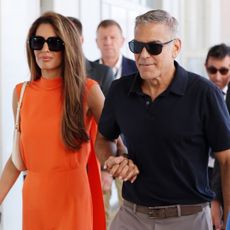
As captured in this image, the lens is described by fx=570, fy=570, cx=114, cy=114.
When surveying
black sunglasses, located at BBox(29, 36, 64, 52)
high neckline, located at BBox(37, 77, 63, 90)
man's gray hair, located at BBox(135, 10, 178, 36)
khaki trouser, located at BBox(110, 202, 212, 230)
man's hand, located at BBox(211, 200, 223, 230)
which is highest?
man's gray hair, located at BBox(135, 10, 178, 36)

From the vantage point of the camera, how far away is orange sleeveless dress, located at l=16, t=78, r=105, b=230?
2.58 m

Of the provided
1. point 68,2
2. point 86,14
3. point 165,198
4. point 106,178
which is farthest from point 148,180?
point 86,14

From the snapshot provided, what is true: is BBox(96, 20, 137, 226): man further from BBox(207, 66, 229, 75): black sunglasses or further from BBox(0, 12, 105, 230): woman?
BBox(0, 12, 105, 230): woman

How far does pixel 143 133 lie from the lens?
222 cm

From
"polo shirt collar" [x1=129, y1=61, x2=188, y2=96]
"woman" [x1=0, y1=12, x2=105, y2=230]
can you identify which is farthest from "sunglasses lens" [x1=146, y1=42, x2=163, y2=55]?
"woman" [x1=0, y1=12, x2=105, y2=230]

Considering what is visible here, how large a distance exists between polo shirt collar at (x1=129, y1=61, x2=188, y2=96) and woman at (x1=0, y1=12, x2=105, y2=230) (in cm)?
34

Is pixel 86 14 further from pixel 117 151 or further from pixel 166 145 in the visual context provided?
pixel 166 145

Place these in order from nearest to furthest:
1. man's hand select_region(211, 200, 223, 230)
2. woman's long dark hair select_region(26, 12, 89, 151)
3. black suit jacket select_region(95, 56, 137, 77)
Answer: woman's long dark hair select_region(26, 12, 89, 151), man's hand select_region(211, 200, 223, 230), black suit jacket select_region(95, 56, 137, 77)

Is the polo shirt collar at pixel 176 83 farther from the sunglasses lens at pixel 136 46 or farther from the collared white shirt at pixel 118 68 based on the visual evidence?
the collared white shirt at pixel 118 68

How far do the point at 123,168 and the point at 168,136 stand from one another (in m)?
0.21

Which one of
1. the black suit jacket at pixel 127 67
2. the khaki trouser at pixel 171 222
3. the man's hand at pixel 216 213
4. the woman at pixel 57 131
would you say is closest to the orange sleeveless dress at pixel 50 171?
the woman at pixel 57 131

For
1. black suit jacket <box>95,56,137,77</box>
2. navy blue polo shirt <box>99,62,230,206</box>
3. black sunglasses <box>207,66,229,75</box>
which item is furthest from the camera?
black suit jacket <box>95,56,137,77</box>

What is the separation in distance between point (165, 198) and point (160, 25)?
2.20ft

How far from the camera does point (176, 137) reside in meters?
2.16
